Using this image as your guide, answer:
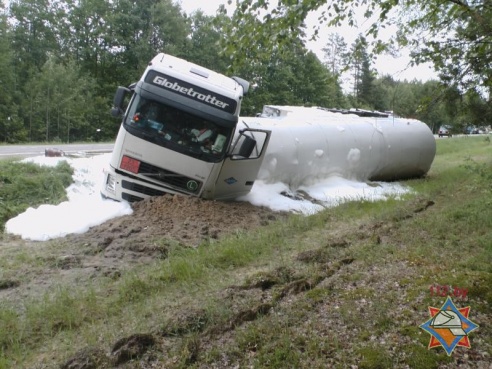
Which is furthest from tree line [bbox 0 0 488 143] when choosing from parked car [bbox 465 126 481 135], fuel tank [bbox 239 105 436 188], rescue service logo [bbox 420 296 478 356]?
rescue service logo [bbox 420 296 478 356]

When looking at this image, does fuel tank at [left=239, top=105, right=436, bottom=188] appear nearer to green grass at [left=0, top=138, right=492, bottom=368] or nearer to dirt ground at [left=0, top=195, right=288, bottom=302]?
dirt ground at [left=0, top=195, right=288, bottom=302]

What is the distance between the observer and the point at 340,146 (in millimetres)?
12852

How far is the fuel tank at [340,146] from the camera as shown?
11.6 m

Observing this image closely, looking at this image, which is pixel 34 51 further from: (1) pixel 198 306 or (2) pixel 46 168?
(1) pixel 198 306

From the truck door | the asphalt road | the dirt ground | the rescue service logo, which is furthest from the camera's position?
the asphalt road

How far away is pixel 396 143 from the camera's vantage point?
1435 centimetres

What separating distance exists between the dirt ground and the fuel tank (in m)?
2.60

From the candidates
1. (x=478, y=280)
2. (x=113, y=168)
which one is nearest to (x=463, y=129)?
(x=478, y=280)

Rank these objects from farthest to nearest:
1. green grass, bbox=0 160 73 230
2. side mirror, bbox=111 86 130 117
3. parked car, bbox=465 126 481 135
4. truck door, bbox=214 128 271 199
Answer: green grass, bbox=0 160 73 230
truck door, bbox=214 128 271 199
side mirror, bbox=111 86 130 117
parked car, bbox=465 126 481 135

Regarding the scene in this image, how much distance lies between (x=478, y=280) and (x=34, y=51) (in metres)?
42.7

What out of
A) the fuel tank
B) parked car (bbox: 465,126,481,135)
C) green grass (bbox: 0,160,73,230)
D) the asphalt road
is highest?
parked car (bbox: 465,126,481,135)

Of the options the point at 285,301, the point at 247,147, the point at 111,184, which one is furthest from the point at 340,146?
the point at 285,301

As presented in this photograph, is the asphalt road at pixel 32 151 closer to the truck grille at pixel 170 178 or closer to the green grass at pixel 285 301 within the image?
the truck grille at pixel 170 178

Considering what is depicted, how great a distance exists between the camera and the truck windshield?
839 centimetres
